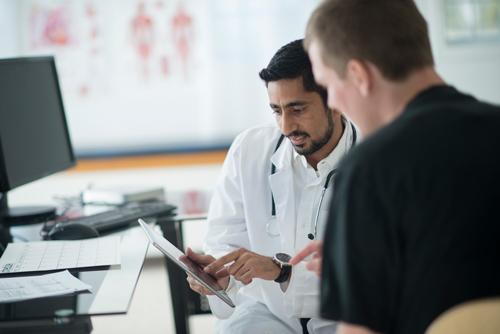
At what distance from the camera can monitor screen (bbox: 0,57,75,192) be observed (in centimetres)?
220

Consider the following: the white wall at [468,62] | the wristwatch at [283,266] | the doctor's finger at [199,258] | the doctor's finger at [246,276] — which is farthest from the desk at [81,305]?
the white wall at [468,62]

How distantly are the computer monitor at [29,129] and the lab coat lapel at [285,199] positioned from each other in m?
0.80

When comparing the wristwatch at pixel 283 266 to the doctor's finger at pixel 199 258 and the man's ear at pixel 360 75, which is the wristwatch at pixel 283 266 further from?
the man's ear at pixel 360 75

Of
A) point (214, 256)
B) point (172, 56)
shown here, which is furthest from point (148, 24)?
point (214, 256)

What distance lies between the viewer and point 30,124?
2.35 meters

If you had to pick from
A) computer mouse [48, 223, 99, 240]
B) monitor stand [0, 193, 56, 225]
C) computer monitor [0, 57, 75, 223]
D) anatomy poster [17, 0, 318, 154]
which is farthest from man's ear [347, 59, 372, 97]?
anatomy poster [17, 0, 318, 154]

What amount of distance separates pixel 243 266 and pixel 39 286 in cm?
49

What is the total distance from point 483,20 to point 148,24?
1894mm

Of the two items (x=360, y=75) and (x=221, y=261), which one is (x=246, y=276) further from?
(x=360, y=75)

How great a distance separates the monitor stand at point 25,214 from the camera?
2.38 metres

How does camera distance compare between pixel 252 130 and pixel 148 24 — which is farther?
pixel 148 24

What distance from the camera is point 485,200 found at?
997 mm

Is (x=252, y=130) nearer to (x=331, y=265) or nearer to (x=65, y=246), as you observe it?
(x=65, y=246)

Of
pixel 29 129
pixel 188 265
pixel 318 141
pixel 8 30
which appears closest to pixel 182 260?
pixel 188 265
